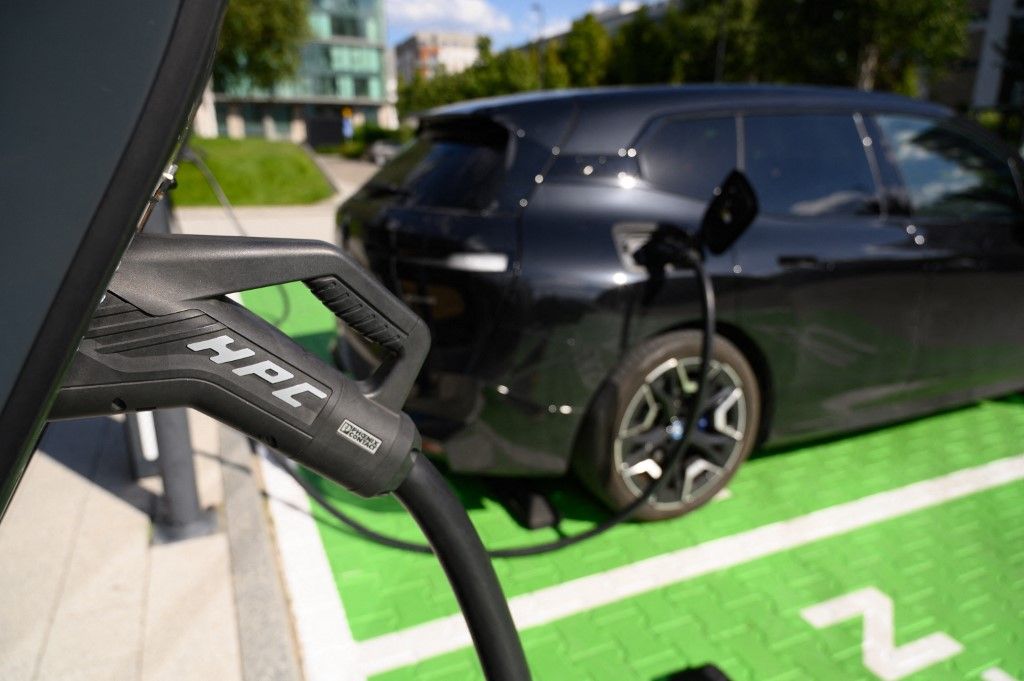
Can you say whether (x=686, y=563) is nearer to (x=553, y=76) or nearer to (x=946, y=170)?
(x=946, y=170)

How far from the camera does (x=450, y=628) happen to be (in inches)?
99.4

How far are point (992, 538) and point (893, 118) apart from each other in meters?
1.98

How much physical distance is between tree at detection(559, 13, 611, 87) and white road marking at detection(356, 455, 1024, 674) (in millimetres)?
56401

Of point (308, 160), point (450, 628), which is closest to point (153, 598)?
point (450, 628)

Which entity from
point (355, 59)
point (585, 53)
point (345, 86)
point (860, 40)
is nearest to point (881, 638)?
point (860, 40)

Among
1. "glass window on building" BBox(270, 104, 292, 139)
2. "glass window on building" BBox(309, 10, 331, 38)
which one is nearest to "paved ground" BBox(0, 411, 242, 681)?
"glass window on building" BBox(309, 10, 331, 38)

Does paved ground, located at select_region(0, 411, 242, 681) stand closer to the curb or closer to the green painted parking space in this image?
the curb

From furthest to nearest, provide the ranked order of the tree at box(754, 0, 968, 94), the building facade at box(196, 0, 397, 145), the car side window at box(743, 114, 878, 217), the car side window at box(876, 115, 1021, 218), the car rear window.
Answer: the building facade at box(196, 0, 397, 145)
the tree at box(754, 0, 968, 94)
the car side window at box(876, 115, 1021, 218)
the car side window at box(743, 114, 878, 217)
the car rear window

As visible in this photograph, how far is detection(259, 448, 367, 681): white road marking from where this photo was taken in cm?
235

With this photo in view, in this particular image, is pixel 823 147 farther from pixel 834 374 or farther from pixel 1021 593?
pixel 1021 593

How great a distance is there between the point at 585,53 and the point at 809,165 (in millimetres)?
57293

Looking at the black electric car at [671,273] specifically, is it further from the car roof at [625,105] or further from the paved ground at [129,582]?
the paved ground at [129,582]

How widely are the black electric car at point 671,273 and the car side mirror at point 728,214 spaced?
0.17ft

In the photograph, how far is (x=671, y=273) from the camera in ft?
9.00
